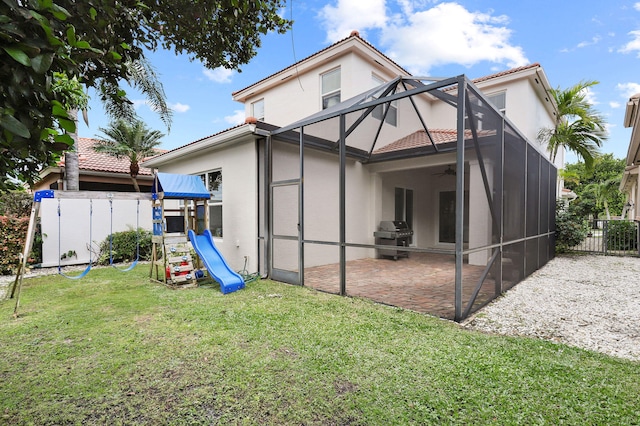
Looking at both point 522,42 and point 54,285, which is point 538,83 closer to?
point 522,42

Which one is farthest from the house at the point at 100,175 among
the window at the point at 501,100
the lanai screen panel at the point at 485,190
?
the window at the point at 501,100

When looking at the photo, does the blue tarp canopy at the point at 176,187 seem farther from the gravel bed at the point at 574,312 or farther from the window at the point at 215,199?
the gravel bed at the point at 574,312

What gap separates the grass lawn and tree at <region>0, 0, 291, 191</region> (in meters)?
1.74

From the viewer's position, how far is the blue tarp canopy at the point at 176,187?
19.3 feet

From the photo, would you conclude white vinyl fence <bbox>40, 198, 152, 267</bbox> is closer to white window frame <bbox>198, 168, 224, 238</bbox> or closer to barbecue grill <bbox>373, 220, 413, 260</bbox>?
white window frame <bbox>198, 168, 224, 238</bbox>

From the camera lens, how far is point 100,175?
12.0m

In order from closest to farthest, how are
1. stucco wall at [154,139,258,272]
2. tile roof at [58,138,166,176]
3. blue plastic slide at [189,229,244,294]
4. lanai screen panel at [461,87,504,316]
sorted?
lanai screen panel at [461,87,504,316], blue plastic slide at [189,229,244,294], stucco wall at [154,139,258,272], tile roof at [58,138,166,176]

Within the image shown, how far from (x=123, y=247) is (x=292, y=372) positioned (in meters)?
8.35

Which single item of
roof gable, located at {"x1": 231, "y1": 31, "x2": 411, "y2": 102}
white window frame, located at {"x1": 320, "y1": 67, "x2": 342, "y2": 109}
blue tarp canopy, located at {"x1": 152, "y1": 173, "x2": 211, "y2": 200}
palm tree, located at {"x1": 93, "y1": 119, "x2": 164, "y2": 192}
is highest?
roof gable, located at {"x1": 231, "y1": 31, "x2": 411, "y2": 102}

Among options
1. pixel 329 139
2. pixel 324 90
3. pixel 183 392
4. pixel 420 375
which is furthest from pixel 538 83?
pixel 183 392

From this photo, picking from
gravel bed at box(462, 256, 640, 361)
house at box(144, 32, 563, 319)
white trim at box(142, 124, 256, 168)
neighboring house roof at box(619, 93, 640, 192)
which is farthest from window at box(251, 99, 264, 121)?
neighboring house roof at box(619, 93, 640, 192)

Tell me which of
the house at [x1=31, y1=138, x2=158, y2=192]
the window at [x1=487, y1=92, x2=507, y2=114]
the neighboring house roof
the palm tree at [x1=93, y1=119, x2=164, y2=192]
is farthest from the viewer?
the palm tree at [x1=93, y1=119, x2=164, y2=192]

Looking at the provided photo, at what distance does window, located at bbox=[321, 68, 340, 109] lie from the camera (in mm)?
9344

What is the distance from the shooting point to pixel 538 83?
10.2 metres
